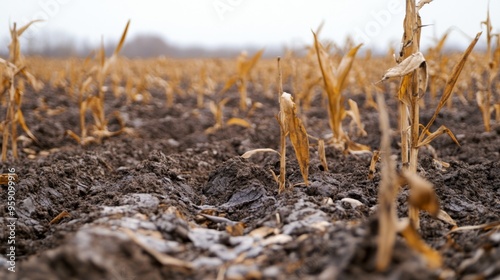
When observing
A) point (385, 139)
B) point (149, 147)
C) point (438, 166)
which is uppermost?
point (385, 139)

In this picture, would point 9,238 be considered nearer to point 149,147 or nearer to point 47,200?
point 47,200

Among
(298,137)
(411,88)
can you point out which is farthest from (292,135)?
(411,88)

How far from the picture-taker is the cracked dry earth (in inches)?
45.1

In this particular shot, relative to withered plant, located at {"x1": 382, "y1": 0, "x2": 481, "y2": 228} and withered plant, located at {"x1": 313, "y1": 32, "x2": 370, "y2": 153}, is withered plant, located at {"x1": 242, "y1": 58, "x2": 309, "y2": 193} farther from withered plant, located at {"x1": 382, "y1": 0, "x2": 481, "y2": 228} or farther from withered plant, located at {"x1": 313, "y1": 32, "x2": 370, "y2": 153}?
withered plant, located at {"x1": 313, "y1": 32, "x2": 370, "y2": 153}

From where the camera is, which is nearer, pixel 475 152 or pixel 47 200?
pixel 47 200

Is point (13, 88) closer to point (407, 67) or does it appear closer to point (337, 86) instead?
point (337, 86)

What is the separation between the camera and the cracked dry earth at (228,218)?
3.76 ft

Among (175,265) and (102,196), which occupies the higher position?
(175,265)

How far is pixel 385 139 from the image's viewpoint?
3.36 ft

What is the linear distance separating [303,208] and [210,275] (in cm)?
59

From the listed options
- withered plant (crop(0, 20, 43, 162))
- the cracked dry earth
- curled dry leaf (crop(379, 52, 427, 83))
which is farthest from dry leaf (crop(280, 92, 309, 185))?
withered plant (crop(0, 20, 43, 162))

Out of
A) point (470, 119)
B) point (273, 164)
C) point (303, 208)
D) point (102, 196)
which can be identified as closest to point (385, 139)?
point (303, 208)

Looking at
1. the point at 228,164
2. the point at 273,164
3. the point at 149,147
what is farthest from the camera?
the point at 149,147

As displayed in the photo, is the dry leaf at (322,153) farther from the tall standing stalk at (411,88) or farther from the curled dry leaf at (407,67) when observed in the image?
the curled dry leaf at (407,67)
